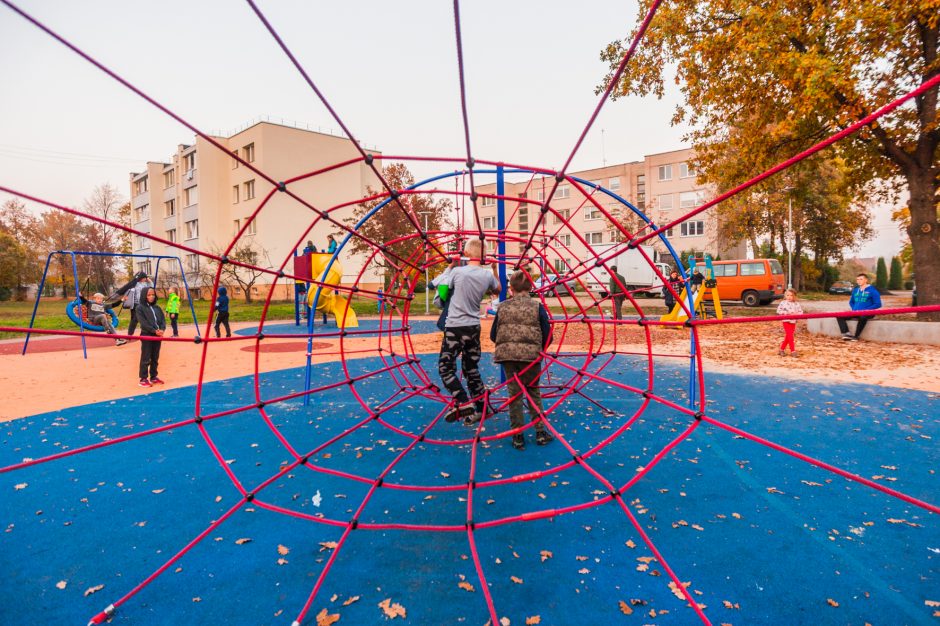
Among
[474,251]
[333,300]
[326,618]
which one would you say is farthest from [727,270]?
[326,618]

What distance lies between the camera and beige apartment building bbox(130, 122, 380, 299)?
29.8 metres

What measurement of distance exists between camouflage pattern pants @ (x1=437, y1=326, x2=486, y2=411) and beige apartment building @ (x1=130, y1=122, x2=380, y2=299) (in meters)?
23.8

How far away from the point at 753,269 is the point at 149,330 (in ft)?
72.9

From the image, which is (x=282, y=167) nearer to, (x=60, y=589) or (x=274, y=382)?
(x=274, y=382)

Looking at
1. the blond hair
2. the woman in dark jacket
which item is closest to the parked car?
the blond hair

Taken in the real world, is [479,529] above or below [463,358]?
below

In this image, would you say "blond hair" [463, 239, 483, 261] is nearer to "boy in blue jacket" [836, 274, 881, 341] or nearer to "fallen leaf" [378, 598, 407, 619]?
"fallen leaf" [378, 598, 407, 619]

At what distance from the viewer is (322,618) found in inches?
83.4

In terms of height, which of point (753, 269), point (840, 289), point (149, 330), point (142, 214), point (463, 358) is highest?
point (142, 214)

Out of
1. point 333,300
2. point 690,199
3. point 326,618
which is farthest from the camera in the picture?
point 690,199

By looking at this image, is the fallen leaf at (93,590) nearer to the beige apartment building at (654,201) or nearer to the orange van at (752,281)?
the orange van at (752,281)

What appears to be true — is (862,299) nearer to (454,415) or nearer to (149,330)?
(454,415)

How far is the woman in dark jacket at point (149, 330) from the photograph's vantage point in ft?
21.9

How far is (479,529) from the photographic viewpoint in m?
2.74
